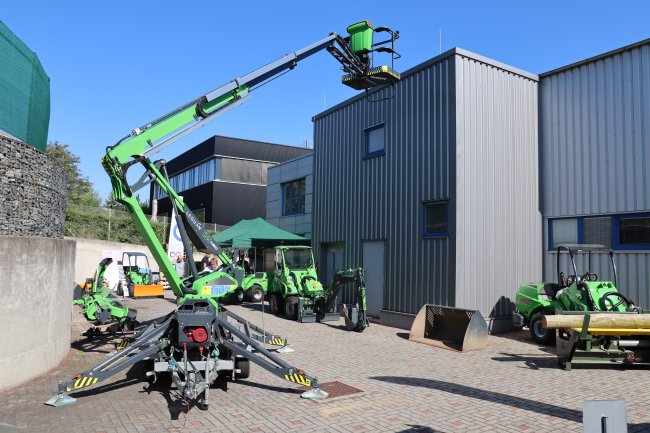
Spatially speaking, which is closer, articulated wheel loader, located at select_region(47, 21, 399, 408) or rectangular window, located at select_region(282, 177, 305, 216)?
articulated wheel loader, located at select_region(47, 21, 399, 408)

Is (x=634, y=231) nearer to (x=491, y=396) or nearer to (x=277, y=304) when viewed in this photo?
(x=491, y=396)

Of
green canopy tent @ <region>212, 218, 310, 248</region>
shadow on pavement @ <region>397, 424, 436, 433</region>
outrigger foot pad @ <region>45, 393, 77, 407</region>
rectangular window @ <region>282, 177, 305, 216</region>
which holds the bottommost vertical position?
shadow on pavement @ <region>397, 424, 436, 433</region>

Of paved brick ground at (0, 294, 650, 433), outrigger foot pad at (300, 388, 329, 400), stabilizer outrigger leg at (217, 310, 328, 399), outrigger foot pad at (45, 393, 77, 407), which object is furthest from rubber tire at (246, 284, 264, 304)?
outrigger foot pad at (45, 393, 77, 407)

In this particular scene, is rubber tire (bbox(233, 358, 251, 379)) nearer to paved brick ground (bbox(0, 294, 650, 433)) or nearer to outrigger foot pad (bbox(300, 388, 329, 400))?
paved brick ground (bbox(0, 294, 650, 433))

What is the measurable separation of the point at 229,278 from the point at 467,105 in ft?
25.6

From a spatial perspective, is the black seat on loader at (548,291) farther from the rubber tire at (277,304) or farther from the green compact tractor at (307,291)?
the rubber tire at (277,304)

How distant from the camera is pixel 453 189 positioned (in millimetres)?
12383

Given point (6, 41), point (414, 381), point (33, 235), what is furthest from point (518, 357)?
point (6, 41)

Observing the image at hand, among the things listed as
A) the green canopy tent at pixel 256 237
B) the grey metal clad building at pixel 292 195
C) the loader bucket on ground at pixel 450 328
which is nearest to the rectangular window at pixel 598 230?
the loader bucket on ground at pixel 450 328

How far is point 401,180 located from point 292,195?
362 inches

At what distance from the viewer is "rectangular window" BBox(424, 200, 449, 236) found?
501 inches

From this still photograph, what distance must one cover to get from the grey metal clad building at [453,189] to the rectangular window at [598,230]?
1.33m

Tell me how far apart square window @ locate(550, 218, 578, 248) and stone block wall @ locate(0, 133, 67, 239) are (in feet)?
39.4

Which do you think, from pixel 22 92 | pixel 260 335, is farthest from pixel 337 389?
pixel 22 92
